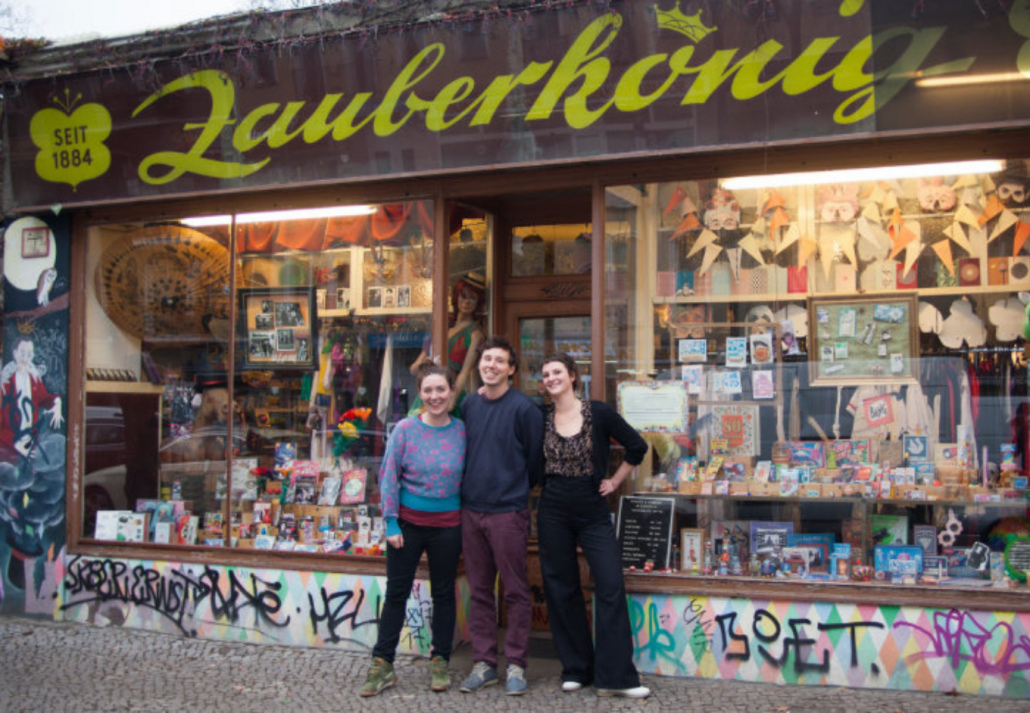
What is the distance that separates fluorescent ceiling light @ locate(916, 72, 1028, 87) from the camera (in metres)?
5.25

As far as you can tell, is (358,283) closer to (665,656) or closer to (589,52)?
(589,52)

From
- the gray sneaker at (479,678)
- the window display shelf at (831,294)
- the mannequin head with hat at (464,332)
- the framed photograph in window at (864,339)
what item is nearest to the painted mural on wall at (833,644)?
the gray sneaker at (479,678)

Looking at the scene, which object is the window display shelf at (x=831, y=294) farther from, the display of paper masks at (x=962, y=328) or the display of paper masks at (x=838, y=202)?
the display of paper masks at (x=838, y=202)

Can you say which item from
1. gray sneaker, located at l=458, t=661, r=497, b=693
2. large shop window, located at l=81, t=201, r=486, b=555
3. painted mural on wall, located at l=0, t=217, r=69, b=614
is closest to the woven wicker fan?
large shop window, located at l=81, t=201, r=486, b=555

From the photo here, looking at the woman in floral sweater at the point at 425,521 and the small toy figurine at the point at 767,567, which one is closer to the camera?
the woman in floral sweater at the point at 425,521

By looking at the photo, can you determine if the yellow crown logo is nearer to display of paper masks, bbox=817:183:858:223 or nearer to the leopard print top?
display of paper masks, bbox=817:183:858:223

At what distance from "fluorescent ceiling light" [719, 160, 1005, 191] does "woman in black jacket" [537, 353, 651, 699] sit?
1.73 metres

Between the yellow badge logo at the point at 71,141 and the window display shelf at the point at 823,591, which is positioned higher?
the yellow badge logo at the point at 71,141

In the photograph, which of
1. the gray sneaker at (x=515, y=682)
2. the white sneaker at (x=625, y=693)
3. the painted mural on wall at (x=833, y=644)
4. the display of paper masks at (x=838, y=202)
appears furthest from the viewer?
the display of paper masks at (x=838, y=202)

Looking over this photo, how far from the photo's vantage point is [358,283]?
24.2ft

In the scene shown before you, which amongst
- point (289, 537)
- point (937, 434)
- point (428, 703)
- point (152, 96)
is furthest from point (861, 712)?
point (152, 96)

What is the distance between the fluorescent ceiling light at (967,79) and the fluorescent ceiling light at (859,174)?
66 cm

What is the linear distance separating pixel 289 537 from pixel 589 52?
4.03 m

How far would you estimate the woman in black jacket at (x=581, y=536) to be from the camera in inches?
219
